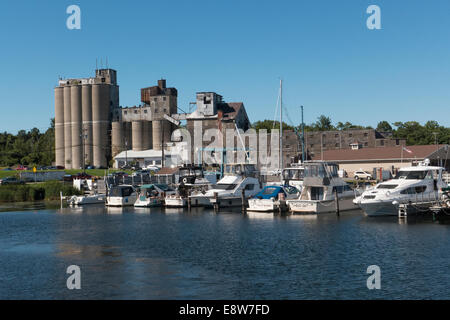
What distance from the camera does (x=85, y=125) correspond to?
156500mm

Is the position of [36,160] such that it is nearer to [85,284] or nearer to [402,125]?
[402,125]

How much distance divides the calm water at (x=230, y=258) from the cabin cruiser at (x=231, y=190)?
9.07 m

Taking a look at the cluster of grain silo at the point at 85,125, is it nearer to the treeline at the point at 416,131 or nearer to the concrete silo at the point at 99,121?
the concrete silo at the point at 99,121

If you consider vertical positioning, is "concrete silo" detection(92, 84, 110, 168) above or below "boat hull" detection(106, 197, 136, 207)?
above

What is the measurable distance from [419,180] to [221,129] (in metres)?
90.1

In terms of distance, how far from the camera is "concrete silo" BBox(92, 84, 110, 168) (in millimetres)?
155625

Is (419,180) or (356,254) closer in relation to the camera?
(356,254)

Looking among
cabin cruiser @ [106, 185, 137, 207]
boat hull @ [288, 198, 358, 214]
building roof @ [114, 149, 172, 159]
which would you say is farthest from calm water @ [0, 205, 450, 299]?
building roof @ [114, 149, 172, 159]

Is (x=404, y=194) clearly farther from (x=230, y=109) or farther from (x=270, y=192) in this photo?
(x=230, y=109)

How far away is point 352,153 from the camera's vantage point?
329 ft

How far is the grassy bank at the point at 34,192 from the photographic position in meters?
82.3

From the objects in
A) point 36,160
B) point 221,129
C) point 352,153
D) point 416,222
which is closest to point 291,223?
point 416,222

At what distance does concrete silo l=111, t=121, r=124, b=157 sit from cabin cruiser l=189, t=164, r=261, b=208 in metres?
97.2

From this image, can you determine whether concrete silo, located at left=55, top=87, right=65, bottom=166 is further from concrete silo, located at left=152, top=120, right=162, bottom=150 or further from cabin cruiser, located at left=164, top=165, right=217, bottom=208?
cabin cruiser, located at left=164, top=165, right=217, bottom=208
